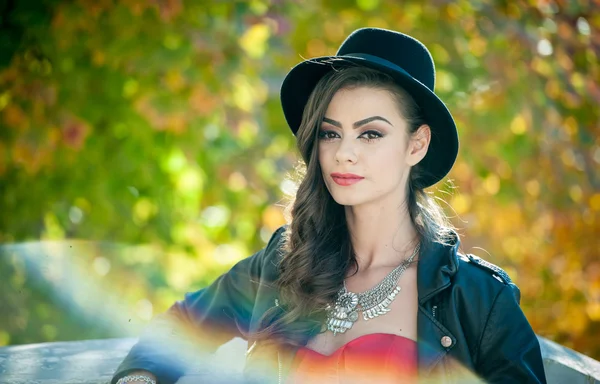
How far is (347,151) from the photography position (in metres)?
2.35

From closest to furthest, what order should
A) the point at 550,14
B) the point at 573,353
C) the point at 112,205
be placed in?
the point at 573,353, the point at 550,14, the point at 112,205

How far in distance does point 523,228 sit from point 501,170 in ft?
1.66

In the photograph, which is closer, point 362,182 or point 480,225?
point 362,182

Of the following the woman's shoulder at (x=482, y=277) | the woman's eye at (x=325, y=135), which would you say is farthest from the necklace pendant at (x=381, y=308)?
the woman's eye at (x=325, y=135)

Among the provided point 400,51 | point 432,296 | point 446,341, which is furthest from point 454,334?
point 400,51

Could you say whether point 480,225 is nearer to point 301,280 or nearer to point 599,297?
point 599,297

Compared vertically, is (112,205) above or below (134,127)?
below

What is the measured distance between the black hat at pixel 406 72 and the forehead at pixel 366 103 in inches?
2.6

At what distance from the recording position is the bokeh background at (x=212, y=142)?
159 inches

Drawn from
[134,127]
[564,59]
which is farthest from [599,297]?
[134,127]

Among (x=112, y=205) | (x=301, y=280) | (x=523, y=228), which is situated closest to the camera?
(x=301, y=280)

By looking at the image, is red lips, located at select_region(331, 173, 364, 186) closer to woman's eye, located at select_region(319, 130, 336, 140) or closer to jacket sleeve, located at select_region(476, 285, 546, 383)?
woman's eye, located at select_region(319, 130, 336, 140)

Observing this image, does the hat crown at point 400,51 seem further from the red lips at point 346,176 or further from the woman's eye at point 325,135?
the red lips at point 346,176

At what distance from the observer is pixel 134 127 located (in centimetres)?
444
